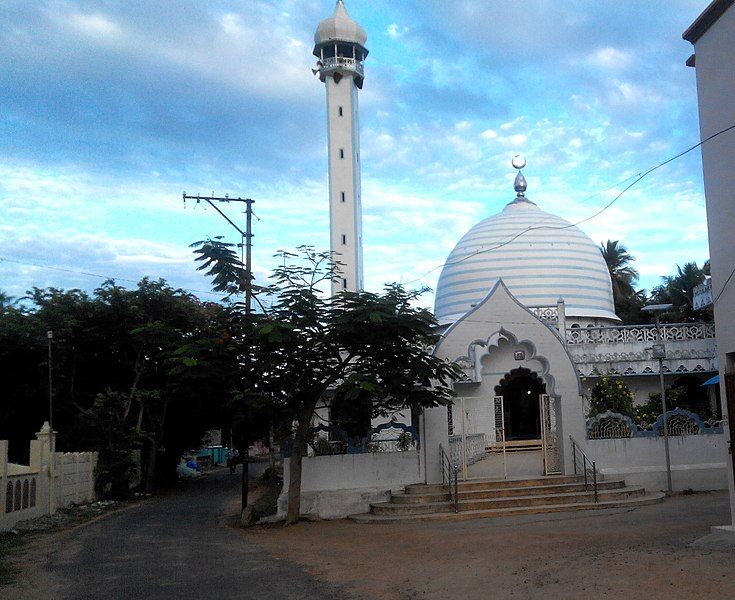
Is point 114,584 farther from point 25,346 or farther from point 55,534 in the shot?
point 25,346

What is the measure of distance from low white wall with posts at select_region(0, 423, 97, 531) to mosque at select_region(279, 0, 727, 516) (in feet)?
20.0

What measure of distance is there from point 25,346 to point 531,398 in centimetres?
1635

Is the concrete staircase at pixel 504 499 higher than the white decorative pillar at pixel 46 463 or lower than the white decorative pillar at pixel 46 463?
lower

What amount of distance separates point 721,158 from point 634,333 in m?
16.5

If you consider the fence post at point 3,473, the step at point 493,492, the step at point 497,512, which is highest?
the fence post at point 3,473

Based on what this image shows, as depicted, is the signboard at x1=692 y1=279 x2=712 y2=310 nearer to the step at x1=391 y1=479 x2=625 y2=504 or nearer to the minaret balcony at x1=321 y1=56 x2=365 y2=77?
the step at x1=391 y1=479 x2=625 y2=504

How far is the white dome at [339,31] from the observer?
37.3 meters

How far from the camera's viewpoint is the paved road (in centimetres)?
858

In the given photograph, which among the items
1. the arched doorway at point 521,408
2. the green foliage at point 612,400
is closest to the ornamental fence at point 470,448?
the green foliage at point 612,400

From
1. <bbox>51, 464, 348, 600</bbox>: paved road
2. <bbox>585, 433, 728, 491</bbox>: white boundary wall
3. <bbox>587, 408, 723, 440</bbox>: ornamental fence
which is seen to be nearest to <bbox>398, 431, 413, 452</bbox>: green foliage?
<bbox>51, 464, 348, 600</bbox>: paved road

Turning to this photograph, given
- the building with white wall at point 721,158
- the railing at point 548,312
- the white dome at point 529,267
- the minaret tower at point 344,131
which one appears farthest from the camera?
the minaret tower at point 344,131

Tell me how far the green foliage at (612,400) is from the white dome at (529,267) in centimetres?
693

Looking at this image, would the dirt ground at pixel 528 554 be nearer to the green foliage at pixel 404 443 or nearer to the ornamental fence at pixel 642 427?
the green foliage at pixel 404 443

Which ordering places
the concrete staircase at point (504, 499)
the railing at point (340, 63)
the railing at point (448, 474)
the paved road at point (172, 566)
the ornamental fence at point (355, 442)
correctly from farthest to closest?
the railing at point (340, 63) → the ornamental fence at point (355, 442) → the railing at point (448, 474) → the concrete staircase at point (504, 499) → the paved road at point (172, 566)
